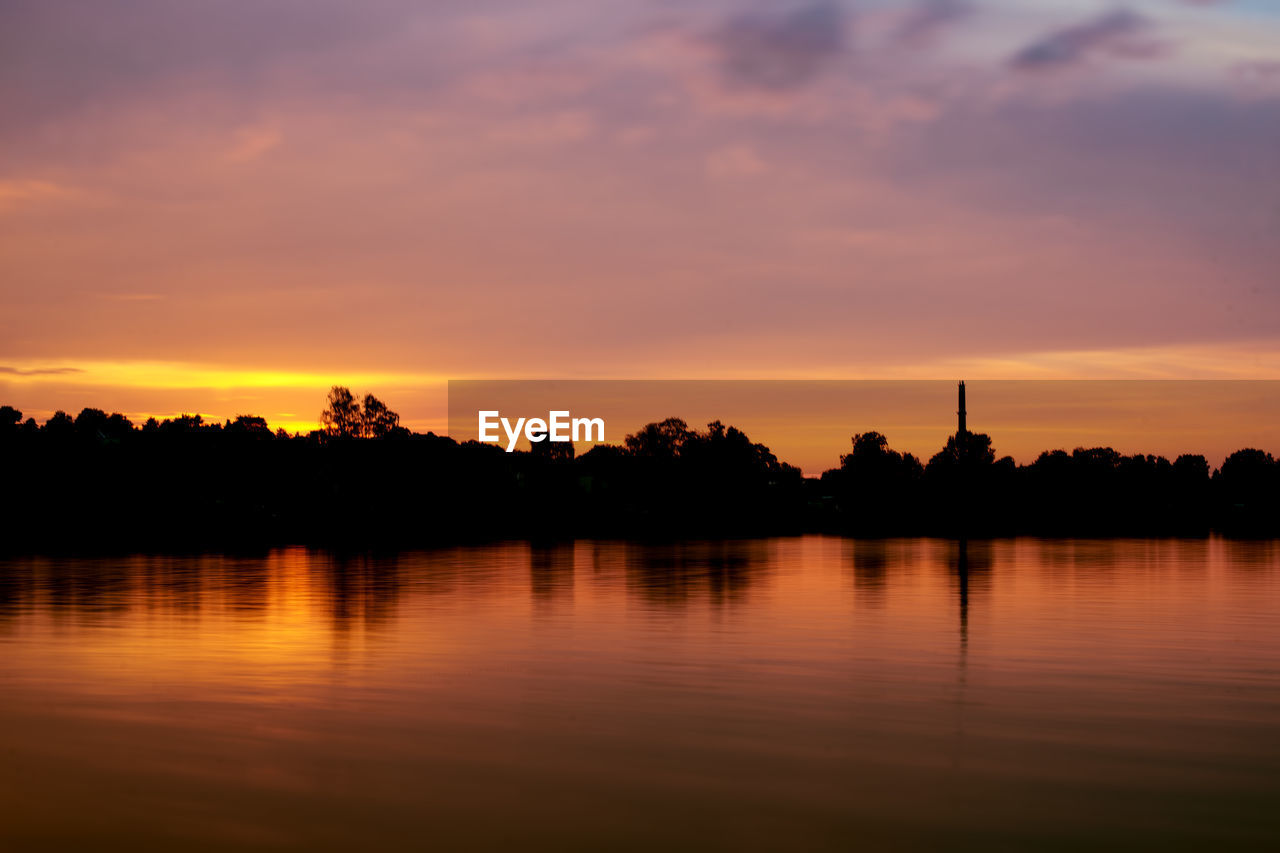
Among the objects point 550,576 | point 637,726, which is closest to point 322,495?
point 550,576

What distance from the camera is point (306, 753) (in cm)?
1417

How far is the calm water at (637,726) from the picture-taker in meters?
11.2

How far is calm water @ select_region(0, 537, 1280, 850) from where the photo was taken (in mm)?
11211

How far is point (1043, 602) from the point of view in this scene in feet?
122

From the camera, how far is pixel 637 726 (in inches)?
629

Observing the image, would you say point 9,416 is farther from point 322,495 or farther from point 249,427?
point 322,495

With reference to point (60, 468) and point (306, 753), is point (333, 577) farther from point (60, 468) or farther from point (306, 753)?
point (60, 468)

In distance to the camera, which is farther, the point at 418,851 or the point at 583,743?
the point at 583,743

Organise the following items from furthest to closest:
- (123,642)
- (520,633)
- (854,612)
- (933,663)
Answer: (854,612) < (520,633) < (123,642) < (933,663)

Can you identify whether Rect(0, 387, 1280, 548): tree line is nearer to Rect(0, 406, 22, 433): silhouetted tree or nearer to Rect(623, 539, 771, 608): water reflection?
Rect(0, 406, 22, 433): silhouetted tree

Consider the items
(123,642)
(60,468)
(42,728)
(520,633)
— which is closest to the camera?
(42,728)

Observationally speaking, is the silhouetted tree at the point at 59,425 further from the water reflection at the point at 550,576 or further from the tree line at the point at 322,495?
the water reflection at the point at 550,576

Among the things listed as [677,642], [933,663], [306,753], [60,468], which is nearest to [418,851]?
[306,753]

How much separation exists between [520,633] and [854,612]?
10.4m
